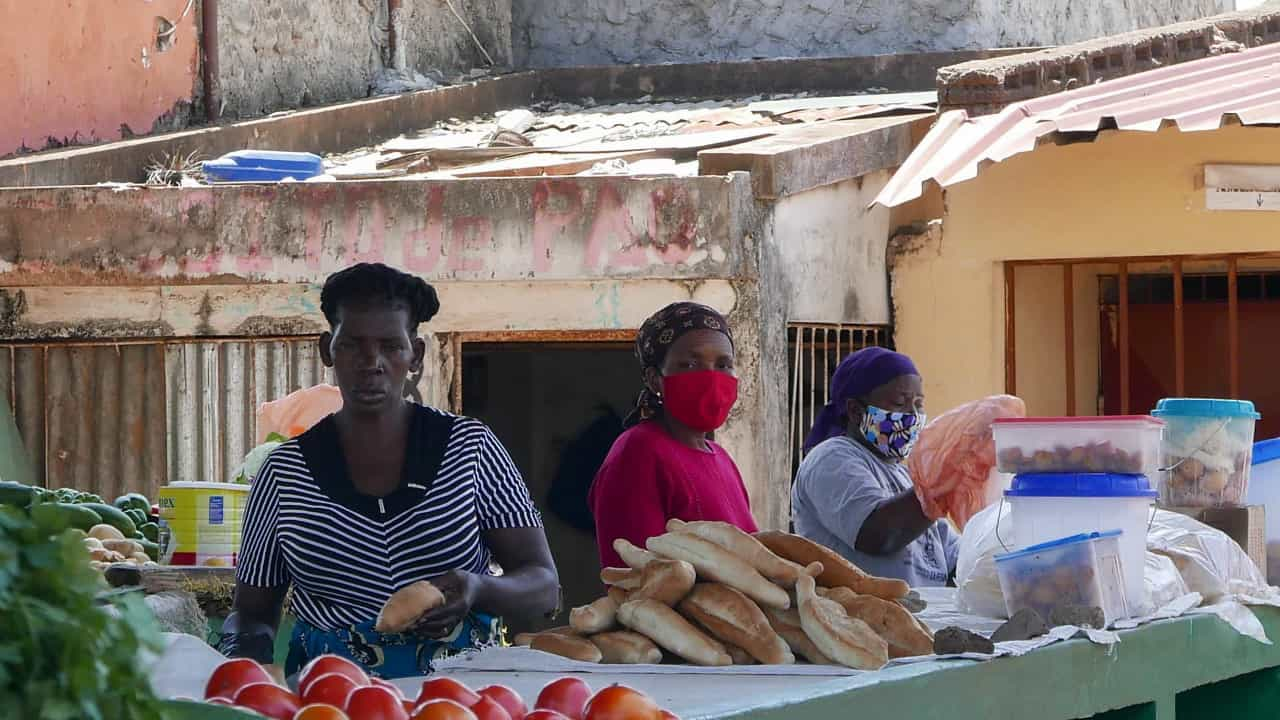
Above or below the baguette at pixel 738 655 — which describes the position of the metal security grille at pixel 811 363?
above

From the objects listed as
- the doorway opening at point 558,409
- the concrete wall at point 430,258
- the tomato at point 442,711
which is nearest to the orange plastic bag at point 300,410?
the concrete wall at point 430,258

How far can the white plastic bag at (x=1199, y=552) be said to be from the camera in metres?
3.94

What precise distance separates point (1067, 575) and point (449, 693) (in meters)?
1.62

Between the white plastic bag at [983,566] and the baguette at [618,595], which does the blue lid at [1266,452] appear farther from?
the baguette at [618,595]

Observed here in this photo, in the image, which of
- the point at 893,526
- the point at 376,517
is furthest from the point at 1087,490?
the point at 376,517

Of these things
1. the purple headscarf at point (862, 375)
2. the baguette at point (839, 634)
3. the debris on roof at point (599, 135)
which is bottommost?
the baguette at point (839, 634)

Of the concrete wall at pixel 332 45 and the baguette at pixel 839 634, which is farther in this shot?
the concrete wall at pixel 332 45

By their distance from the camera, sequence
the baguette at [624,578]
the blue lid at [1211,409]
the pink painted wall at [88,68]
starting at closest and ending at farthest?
the baguette at [624,578] → the blue lid at [1211,409] → the pink painted wall at [88,68]

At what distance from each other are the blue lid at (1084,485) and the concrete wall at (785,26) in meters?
7.47

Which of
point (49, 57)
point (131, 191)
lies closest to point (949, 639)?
point (131, 191)

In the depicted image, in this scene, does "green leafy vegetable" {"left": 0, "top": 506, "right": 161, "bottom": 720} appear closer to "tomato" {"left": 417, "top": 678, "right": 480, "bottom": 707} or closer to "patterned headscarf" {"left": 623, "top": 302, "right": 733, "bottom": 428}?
"tomato" {"left": 417, "top": 678, "right": 480, "bottom": 707}

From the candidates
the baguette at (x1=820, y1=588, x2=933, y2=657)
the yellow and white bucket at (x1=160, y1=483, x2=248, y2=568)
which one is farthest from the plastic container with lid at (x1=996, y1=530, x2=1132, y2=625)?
the yellow and white bucket at (x1=160, y1=483, x2=248, y2=568)

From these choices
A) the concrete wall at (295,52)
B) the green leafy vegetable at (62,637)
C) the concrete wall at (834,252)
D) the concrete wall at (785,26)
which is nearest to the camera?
the green leafy vegetable at (62,637)

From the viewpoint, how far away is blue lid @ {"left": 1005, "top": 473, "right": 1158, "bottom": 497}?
3.62 m
